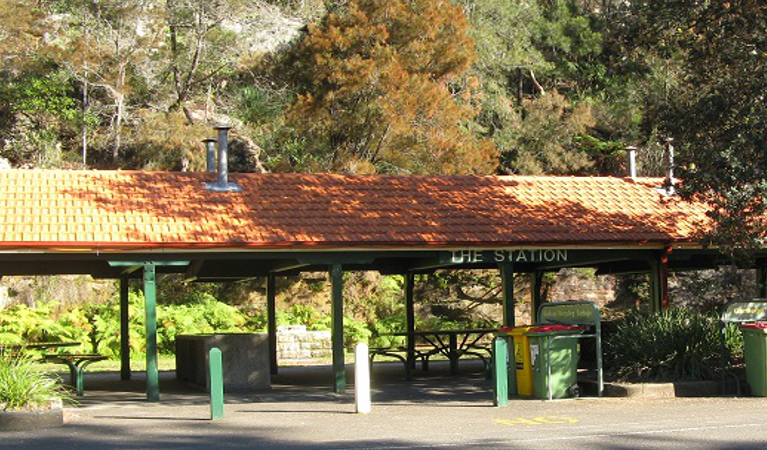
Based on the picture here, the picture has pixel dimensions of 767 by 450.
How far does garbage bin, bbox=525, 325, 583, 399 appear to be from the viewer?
46.7ft

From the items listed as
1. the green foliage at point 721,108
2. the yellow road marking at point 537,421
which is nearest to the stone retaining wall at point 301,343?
the green foliage at point 721,108

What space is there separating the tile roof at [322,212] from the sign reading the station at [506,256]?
11.5 inches

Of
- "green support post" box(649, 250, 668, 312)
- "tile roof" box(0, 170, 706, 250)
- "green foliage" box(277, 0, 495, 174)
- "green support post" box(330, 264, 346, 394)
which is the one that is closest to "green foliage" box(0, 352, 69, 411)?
"tile roof" box(0, 170, 706, 250)

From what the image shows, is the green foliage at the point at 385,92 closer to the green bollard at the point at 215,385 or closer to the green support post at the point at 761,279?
the green support post at the point at 761,279

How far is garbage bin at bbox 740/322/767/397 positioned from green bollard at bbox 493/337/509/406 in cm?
327

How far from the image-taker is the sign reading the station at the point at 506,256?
653 inches

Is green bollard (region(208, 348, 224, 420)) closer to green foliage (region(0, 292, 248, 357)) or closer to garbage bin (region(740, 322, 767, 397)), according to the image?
garbage bin (region(740, 322, 767, 397))

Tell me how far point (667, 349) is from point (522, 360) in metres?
2.02

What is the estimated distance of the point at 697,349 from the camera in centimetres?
1474

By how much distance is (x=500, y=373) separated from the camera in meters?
13.6

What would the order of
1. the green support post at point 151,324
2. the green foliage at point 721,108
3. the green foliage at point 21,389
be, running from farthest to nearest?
the green support post at point 151,324, the green foliage at point 721,108, the green foliage at point 21,389

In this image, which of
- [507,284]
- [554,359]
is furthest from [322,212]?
[554,359]

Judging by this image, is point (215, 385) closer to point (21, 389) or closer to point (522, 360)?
point (21, 389)

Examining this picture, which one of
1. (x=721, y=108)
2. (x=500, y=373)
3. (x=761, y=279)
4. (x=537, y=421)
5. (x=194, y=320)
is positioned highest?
(x=721, y=108)
